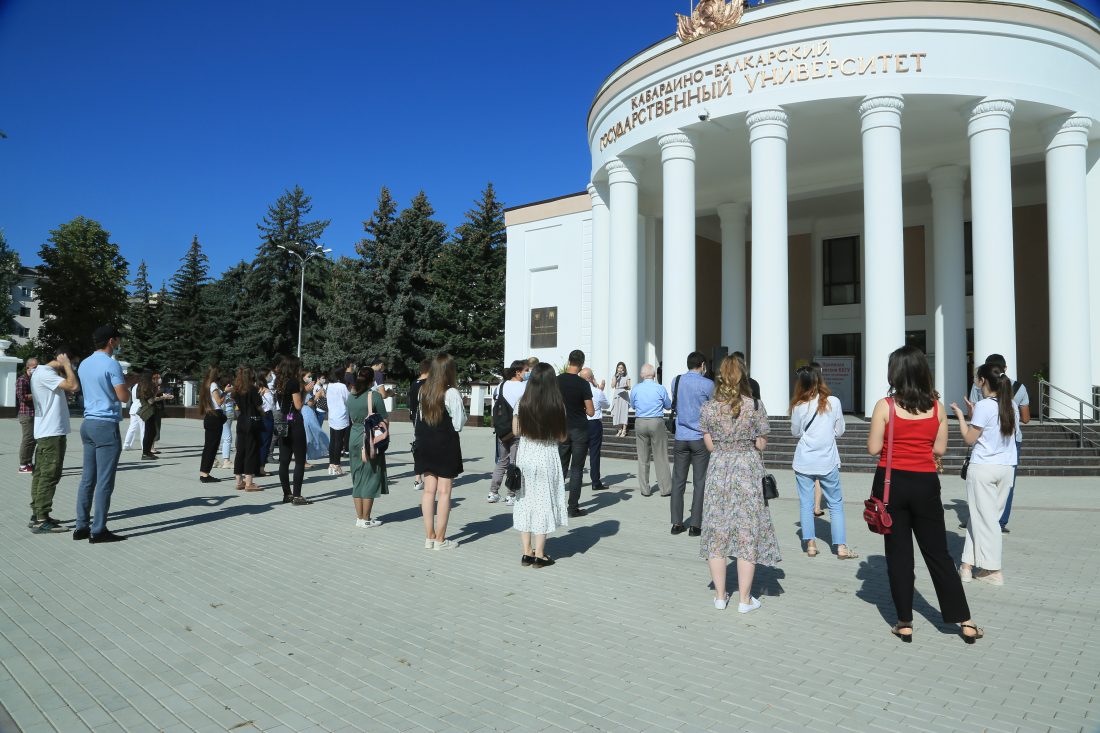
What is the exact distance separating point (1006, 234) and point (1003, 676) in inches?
604

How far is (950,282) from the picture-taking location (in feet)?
68.4

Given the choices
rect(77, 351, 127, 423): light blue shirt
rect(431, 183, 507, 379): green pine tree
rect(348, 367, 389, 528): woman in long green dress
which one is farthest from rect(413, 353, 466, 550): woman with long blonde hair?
rect(431, 183, 507, 379): green pine tree

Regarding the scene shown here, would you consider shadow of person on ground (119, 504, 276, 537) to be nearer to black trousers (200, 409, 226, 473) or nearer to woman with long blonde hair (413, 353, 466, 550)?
black trousers (200, 409, 226, 473)

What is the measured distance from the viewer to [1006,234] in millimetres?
16328

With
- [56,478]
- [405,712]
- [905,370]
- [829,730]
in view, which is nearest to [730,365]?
[905,370]

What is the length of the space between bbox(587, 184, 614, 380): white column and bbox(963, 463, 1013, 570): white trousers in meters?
15.7

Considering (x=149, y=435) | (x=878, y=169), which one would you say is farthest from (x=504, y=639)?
(x=878, y=169)

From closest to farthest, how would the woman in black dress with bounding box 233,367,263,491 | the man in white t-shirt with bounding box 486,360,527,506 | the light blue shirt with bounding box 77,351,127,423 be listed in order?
the light blue shirt with bounding box 77,351,127,423 → the man in white t-shirt with bounding box 486,360,527,506 → the woman in black dress with bounding box 233,367,263,491

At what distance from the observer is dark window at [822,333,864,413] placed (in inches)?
1108

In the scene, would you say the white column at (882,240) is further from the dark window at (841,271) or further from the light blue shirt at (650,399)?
the dark window at (841,271)

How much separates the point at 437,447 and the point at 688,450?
2.95 m

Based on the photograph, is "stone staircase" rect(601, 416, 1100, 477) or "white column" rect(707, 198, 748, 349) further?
"white column" rect(707, 198, 748, 349)

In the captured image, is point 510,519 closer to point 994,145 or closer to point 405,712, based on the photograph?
point 405,712

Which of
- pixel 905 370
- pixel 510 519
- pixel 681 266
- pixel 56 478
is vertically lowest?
pixel 510 519
